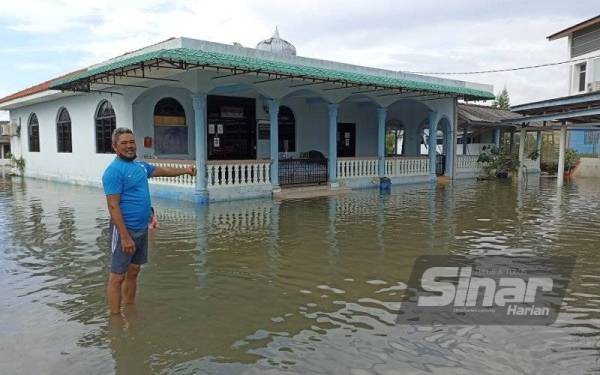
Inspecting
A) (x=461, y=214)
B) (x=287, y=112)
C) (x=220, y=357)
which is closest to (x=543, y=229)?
(x=461, y=214)

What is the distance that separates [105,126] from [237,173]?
5.23 metres

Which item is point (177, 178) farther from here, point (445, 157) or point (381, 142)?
point (445, 157)

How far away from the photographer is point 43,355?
3.60m

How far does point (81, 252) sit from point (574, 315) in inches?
234

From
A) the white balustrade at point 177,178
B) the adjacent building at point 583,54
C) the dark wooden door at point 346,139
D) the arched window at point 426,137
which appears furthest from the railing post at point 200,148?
the adjacent building at point 583,54

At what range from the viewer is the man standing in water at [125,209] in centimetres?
398

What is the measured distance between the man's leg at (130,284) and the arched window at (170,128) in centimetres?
1010

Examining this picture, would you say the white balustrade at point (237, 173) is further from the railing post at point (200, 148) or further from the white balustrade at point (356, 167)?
the white balustrade at point (356, 167)

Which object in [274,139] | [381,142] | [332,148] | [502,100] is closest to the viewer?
[274,139]

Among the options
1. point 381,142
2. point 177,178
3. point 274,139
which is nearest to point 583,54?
point 381,142

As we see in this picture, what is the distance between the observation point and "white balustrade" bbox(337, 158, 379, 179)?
15305 mm

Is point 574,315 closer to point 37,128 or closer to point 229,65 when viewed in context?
point 229,65

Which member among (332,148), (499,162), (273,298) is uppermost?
(332,148)

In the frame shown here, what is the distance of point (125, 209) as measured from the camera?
4.08m
